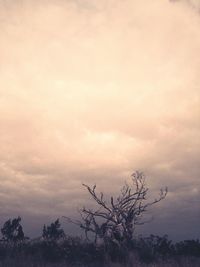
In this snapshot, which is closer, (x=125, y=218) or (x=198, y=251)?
(x=198, y=251)

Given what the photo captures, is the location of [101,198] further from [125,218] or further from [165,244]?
[165,244]

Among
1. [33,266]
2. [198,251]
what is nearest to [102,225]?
[198,251]

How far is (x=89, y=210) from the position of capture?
114 ft

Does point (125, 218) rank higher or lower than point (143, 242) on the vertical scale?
higher

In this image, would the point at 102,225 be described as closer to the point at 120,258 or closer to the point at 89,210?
the point at 89,210

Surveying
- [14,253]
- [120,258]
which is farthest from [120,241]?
[14,253]

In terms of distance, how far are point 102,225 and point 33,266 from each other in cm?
1295

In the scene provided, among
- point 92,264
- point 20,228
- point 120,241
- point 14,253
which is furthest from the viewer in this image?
point 20,228

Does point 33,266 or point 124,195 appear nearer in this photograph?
point 33,266

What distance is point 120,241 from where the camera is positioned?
3055 cm

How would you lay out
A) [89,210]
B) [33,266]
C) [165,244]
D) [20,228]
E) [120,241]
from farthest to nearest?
[20,228] → [89,210] → [165,244] → [120,241] → [33,266]

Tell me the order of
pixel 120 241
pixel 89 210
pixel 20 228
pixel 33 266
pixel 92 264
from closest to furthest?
pixel 33 266 → pixel 92 264 → pixel 120 241 → pixel 89 210 → pixel 20 228

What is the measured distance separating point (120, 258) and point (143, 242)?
597 centimetres

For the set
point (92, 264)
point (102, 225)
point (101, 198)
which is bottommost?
point (92, 264)
